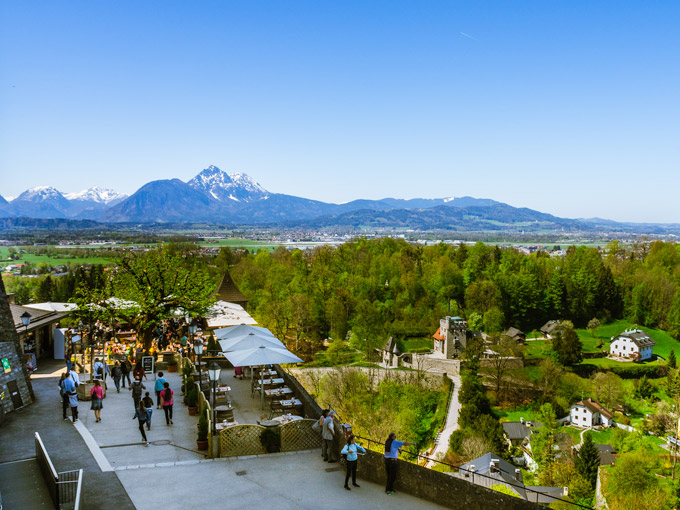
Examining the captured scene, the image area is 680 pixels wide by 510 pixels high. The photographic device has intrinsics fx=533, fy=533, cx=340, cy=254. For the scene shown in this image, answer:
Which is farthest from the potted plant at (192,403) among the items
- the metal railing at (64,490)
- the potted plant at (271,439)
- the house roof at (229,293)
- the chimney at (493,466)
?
the house roof at (229,293)

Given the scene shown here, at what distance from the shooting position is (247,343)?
16.8 metres

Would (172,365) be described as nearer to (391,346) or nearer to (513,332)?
(391,346)

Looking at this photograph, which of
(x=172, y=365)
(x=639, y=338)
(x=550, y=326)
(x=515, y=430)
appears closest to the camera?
(x=172, y=365)

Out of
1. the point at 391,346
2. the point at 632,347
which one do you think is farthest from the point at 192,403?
the point at 632,347

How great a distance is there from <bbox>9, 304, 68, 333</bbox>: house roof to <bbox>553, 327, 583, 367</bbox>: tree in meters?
52.8

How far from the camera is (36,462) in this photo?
1118cm

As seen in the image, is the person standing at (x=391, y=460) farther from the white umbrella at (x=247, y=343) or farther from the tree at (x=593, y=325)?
the tree at (x=593, y=325)

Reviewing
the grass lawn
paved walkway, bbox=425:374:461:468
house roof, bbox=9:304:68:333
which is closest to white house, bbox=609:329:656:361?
paved walkway, bbox=425:374:461:468

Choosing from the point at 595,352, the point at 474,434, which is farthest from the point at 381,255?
the point at 474,434

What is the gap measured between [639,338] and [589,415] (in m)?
24.5

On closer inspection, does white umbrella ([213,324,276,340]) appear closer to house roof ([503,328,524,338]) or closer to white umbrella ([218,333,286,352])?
white umbrella ([218,333,286,352])

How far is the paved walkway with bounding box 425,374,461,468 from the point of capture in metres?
37.1

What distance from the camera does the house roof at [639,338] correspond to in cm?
6519

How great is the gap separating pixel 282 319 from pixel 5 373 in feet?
133
